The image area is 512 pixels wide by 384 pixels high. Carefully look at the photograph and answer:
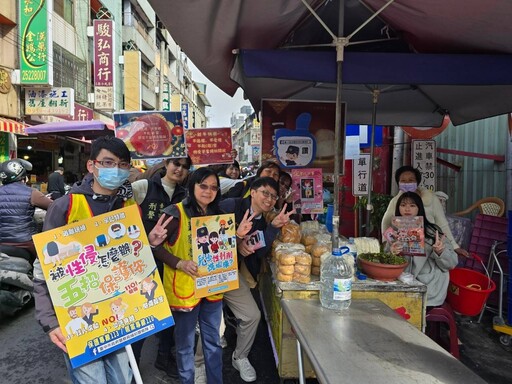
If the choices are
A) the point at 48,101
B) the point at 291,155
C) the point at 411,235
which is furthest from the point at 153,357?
the point at 48,101

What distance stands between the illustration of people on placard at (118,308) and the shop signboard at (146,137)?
228cm

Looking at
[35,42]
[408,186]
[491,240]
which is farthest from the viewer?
[35,42]

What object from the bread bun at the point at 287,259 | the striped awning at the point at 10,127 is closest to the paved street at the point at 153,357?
the bread bun at the point at 287,259

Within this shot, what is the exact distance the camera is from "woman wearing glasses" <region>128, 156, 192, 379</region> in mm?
3154

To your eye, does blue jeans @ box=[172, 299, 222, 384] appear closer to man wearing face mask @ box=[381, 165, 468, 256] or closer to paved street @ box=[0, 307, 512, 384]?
paved street @ box=[0, 307, 512, 384]

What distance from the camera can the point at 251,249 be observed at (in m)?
2.80

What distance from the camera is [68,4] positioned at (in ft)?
47.2

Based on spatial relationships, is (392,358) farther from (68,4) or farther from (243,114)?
(243,114)

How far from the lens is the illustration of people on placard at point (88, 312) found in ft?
5.79

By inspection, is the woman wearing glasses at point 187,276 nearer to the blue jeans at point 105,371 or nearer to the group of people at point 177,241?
the group of people at point 177,241

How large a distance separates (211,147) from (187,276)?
3608 mm

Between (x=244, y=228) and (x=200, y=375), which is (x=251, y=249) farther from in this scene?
(x=200, y=375)

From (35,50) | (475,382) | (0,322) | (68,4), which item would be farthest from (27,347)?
(68,4)

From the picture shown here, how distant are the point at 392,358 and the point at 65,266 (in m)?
1.72
